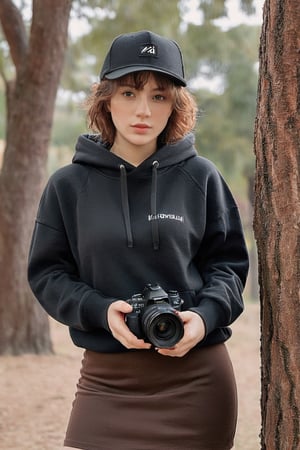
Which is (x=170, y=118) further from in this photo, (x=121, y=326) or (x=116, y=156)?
(x=121, y=326)

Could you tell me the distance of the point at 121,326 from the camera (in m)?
2.22

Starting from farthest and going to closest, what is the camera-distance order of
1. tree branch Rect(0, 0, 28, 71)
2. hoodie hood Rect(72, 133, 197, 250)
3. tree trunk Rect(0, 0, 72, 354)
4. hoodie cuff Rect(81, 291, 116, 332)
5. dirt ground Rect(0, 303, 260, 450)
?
tree branch Rect(0, 0, 28, 71) → tree trunk Rect(0, 0, 72, 354) → dirt ground Rect(0, 303, 260, 450) → hoodie hood Rect(72, 133, 197, 250) → hoodie cuff Rect(81, 291, 116, 332)

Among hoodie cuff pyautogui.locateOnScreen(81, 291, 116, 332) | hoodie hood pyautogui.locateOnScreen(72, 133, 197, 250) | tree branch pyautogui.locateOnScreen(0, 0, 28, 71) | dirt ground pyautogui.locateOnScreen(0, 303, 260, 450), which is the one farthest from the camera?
tree branch pyautogui.locateOnScreen(0, 0, 28, 71)

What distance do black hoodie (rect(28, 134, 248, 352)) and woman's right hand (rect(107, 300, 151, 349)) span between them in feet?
0.18

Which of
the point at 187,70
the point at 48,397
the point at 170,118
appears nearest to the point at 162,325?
the point at 170,118

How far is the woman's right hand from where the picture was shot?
7.27 ft

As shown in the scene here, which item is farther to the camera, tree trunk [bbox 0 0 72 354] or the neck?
tree trunk [bbox 0 0 72 354]

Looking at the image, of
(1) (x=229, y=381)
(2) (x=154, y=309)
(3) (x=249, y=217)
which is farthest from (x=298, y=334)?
(3) (x=249, y=217)

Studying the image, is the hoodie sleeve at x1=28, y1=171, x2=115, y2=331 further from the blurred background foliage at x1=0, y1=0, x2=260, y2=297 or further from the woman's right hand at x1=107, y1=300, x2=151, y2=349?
the blurred background foliage at x1=0, y1=0, x2=260, y2=297

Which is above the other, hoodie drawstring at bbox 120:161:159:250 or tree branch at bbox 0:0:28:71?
tree branch at bbox 0:0:28:71

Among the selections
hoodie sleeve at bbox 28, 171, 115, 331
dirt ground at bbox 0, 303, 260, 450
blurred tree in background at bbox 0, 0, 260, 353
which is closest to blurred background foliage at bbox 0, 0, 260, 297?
blurred tree in background at bbox 0, 0, 260, 353

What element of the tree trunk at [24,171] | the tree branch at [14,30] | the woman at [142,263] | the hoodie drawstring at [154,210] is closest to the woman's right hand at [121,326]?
the woman at [142,263]

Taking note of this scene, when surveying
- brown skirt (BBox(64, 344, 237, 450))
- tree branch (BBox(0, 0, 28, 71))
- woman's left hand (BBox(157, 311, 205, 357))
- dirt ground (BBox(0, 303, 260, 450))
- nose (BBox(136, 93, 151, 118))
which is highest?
tree branch (BBox(0, 0, 28, 71))

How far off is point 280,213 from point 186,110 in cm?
43
